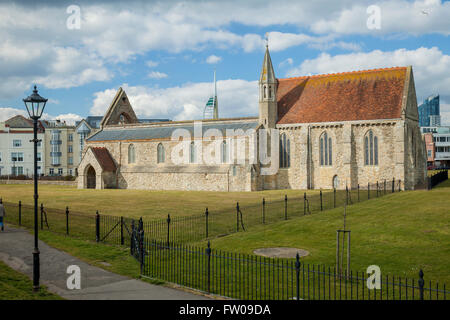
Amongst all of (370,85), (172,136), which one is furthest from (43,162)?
(370,85)

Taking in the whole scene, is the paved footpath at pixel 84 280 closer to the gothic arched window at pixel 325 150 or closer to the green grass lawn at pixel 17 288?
the green grass lawn at pixel 17 288

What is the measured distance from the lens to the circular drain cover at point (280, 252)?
15.7 meters

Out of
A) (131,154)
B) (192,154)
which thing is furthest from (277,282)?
(131,154)

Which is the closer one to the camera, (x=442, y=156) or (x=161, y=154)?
(x=161, y=154)

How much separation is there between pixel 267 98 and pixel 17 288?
40.1m

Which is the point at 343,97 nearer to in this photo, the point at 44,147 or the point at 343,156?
the point at 343,156

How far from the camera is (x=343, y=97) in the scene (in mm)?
47000

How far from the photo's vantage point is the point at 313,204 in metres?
30.1

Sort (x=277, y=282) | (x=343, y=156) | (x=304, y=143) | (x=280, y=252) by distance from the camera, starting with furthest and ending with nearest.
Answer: (x=304, y=143) < (x=343, y=156) < (x=280, y=252) < (x=277, y=282)

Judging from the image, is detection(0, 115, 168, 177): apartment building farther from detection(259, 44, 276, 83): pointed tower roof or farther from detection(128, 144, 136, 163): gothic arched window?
detection(259, 44, 276, 83): pointed tower roof

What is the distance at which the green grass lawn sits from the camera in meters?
10.8

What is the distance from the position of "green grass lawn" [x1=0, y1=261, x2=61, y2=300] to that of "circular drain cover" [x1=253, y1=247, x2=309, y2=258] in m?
7.72
